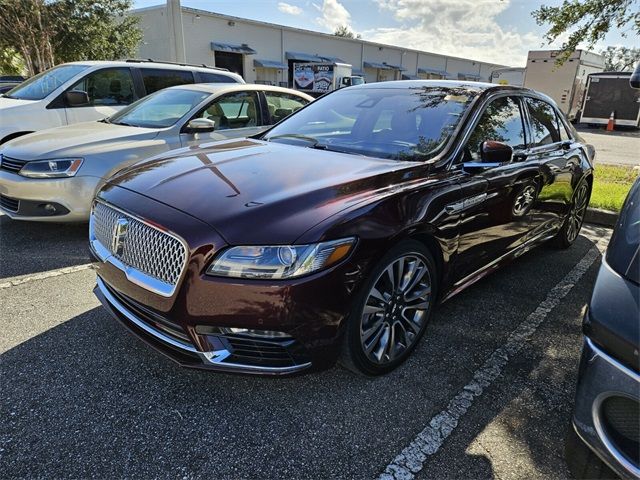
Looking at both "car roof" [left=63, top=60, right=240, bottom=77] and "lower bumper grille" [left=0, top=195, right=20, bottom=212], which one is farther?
"car roof" [left=63, top=60, right=240, bottom=77]

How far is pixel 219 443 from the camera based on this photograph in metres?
2.04

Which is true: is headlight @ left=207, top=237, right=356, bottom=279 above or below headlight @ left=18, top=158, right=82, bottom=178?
above

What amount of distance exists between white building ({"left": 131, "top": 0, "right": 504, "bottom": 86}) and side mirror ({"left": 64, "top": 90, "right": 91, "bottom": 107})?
19.6m

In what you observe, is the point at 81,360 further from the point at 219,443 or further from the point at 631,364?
the point at 631,364

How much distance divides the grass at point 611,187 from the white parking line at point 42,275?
583 cm

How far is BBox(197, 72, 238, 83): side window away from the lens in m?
7.17

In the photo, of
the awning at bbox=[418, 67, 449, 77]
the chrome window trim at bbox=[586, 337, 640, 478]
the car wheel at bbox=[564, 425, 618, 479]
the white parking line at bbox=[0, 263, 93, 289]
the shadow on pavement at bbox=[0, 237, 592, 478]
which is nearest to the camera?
the chrome window trim at bbox=[586, 337, 640, 478]

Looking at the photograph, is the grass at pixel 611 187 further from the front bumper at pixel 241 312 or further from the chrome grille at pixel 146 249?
the chrome grille at pixel 146 249

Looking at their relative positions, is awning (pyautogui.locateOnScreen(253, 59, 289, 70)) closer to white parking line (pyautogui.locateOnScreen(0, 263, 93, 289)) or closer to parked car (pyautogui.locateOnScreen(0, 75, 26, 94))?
parked car (pyautogui.locateOnScreen(0, 75, 26, 94))

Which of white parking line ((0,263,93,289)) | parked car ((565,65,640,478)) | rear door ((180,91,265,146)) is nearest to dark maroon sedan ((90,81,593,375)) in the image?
parked car ((565,65,640,478))

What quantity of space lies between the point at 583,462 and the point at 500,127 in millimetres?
2400

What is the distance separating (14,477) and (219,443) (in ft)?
2.71

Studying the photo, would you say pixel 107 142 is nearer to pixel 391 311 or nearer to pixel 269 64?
pixel 391 311

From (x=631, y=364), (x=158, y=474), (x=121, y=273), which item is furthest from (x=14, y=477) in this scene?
(x=631, y=364)
